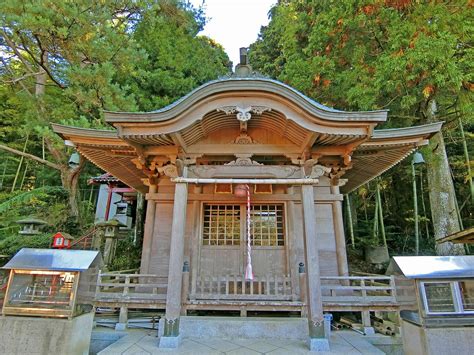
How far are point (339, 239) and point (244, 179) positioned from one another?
2.90 m

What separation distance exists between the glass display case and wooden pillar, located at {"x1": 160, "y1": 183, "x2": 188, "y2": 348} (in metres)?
1.38

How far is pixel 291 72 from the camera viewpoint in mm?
11141

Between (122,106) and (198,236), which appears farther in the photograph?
(122,106)

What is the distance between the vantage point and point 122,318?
542cm

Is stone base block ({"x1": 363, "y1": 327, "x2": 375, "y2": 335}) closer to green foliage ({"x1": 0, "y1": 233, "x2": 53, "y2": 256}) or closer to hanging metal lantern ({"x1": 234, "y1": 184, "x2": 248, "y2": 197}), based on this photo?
hanging metal lantern ({"x1": 234, "y1": 184, "x2": 248, "y2": 197})

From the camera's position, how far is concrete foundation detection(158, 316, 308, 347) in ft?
16.1

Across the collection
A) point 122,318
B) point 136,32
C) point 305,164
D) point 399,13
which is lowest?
point 122,318

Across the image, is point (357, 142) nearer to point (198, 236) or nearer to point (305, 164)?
point (305, 164)

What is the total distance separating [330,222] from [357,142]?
7.35 feet

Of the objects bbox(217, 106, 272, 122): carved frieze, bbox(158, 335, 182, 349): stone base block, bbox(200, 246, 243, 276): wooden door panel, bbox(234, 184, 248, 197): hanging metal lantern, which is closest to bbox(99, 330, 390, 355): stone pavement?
bbox(158, 335, 182, 349): stone base block

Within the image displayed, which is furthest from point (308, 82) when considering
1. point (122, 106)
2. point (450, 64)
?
point (122, 106)

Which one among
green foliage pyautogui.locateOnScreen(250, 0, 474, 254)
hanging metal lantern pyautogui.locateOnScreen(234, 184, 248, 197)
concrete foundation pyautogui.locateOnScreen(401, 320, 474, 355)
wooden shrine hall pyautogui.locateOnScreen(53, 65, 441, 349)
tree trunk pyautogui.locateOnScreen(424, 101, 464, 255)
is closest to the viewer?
concrete foundation pyautogui.locateOnScreen(401, 320, 474, 355)

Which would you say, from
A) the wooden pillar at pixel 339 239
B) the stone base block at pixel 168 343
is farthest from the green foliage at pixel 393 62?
the stone base block at pixel 168 343

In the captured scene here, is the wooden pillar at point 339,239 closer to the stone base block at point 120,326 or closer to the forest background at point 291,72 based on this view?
the forest background at point 291,72
